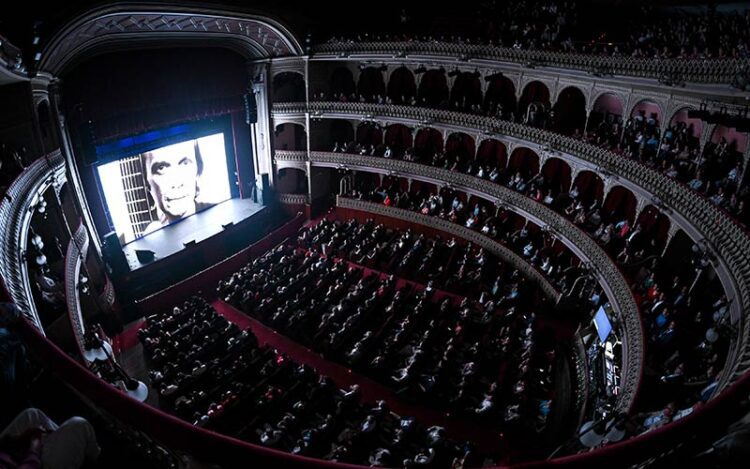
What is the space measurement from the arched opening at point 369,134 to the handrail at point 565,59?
19.2 ft

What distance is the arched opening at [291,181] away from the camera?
103ft

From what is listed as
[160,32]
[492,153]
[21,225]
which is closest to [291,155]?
[160,32]

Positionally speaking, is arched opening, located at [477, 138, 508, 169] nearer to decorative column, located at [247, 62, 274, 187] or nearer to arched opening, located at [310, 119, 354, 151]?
arched opening, located at [310, 119, 354, 151]

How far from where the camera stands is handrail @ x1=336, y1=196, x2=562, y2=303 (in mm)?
19969

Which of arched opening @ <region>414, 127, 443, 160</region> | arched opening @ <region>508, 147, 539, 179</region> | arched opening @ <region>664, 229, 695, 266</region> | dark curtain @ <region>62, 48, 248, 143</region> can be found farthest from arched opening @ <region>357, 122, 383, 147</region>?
arched opening @ <region>664, 229, 695, 266</region>

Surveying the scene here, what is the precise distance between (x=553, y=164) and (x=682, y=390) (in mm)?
14666

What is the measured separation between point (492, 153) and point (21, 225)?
23014mm

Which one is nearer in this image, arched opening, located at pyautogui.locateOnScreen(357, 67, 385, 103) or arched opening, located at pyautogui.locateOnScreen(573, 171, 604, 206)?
arched opening, located at pyautogui.locateOnScreen(573, 171, 604, 206)

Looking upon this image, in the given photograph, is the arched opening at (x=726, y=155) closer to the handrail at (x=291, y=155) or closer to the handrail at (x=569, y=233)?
the handrail at (x=569, y=233)

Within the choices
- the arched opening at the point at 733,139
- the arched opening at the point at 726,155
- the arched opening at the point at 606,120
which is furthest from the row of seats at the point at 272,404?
the arched opening at the point at 606,120

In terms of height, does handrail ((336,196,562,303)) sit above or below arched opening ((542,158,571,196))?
below

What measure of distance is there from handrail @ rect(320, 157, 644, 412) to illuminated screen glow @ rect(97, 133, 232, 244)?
24.0ft

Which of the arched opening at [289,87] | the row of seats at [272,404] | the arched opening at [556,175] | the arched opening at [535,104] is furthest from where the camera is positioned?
the arched opening at [289,87]

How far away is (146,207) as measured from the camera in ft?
79.8
